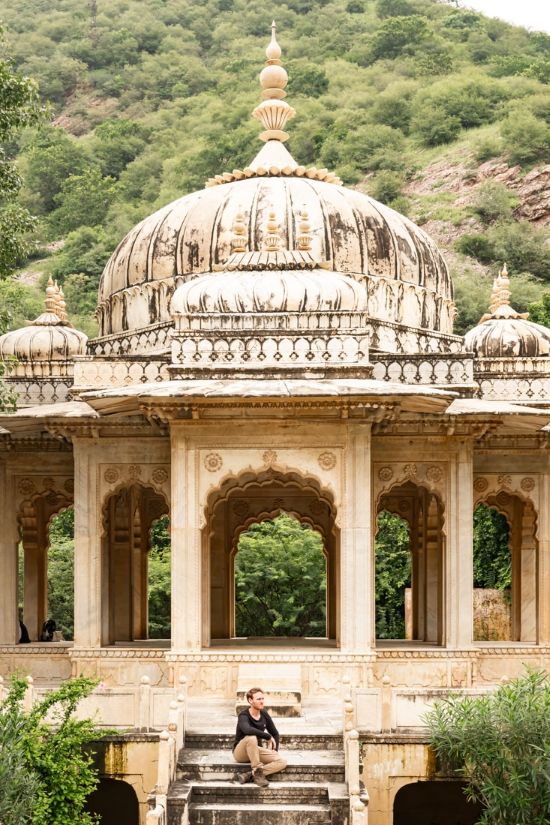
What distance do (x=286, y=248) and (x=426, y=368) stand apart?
2808 mm

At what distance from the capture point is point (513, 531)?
20422mm

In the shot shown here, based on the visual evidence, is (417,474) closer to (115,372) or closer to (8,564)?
(115,372)

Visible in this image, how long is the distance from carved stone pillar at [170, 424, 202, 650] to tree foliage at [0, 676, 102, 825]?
93.9 inches

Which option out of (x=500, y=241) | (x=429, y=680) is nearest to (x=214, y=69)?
(x=500, y=241)

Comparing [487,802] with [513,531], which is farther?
[513,531]

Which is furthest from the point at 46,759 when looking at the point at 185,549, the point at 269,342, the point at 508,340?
the point at 508,340

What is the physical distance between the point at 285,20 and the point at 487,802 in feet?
218

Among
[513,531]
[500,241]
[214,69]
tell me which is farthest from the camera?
[214,69]

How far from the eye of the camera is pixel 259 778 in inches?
500

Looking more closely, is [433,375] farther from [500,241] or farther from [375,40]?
[375,40]

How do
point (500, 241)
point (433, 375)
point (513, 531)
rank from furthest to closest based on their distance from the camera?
1. point (500, 241)
2. point (513, 531)
3. point (433, 375)

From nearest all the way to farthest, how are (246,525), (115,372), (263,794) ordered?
(263,794) < (115,372) < (246,525)

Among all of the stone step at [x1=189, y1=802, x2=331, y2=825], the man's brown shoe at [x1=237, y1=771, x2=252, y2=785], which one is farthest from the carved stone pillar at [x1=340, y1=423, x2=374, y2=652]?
the stone step at [x1=189, y1=802, x2=331, y2=825]

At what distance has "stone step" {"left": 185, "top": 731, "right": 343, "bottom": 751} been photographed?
44.5 ft
